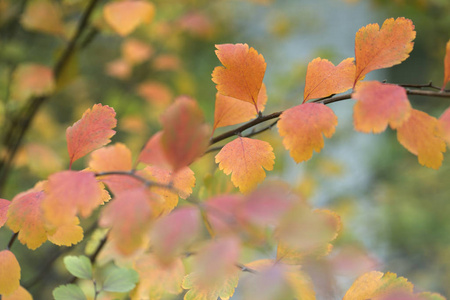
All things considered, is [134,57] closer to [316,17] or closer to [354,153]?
[316,17]

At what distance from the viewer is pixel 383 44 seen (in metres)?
0.36

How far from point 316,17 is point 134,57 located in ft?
4.02

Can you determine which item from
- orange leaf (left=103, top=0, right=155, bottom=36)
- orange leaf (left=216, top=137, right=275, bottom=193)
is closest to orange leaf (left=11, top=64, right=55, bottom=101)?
orange leaf (left=103, top=0, right=155, bottom=36)

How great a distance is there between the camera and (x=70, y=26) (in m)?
1.15

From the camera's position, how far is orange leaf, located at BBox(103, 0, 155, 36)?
0.78m

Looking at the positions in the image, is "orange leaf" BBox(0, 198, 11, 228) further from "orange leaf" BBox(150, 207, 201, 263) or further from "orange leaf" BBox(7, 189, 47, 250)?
"orange leaf" BBox(150, 207, 201, 263)

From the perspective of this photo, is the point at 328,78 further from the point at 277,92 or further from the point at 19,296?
the point at 277,92

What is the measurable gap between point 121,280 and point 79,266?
0.17 feet

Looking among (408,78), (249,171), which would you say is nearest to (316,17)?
(408,78)

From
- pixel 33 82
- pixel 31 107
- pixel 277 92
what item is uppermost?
pixel 33 82

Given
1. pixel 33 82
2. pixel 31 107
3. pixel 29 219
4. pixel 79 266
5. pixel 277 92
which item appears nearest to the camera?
pixel 29 219

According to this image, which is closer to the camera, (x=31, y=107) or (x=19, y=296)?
(x=19, y=296)

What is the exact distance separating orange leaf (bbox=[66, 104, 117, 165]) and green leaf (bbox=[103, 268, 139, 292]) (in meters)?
0.16

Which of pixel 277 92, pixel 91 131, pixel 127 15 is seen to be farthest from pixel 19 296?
pixel 277 92
